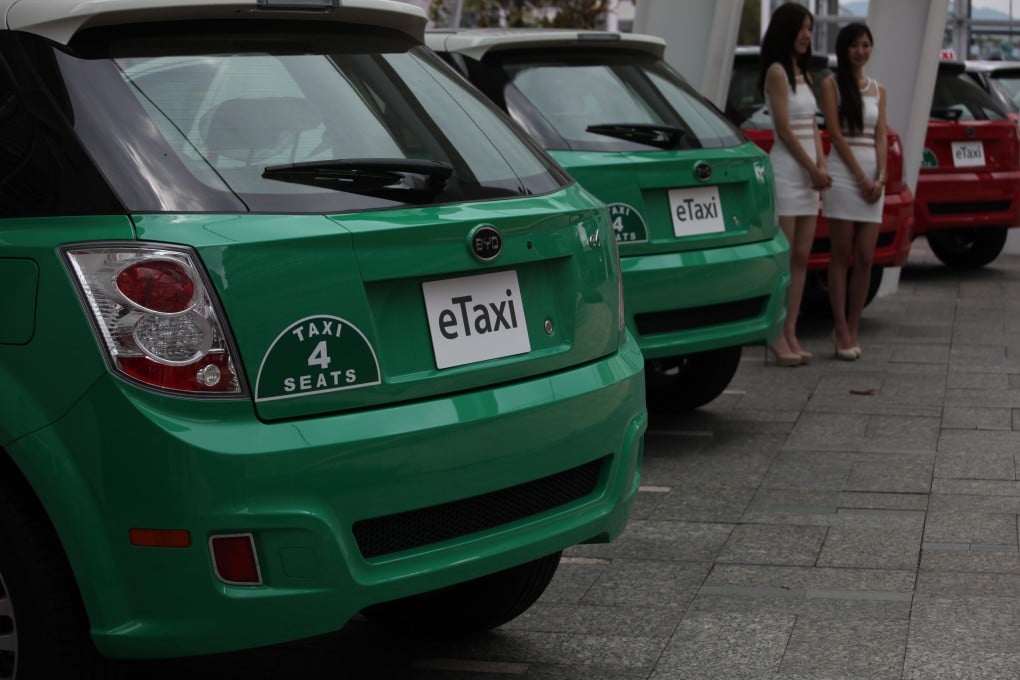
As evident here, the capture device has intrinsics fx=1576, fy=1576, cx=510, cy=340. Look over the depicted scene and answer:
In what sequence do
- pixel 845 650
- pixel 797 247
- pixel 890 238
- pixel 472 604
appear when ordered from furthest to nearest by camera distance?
pixel 890 238 → pixel 797 247 → pixel 472 604 → pixel 845 650

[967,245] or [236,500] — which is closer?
[236,500]

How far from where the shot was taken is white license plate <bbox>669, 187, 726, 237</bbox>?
20.1ft

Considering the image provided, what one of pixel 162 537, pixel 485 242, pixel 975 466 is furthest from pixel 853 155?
pixel 162 537

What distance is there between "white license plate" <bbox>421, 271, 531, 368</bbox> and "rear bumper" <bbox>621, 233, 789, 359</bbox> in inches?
104

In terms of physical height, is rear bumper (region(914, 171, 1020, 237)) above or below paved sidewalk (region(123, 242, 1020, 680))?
below

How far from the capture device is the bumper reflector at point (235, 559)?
2.88m

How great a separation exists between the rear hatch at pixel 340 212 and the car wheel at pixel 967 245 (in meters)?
9.65

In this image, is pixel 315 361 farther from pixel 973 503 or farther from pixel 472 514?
pixel 973 503

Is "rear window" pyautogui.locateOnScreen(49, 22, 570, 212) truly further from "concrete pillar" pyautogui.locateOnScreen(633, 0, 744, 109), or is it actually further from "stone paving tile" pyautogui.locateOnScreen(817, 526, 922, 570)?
"concrete pillar" pyautogui.locateOnScreen(633, 0, 744, 109)

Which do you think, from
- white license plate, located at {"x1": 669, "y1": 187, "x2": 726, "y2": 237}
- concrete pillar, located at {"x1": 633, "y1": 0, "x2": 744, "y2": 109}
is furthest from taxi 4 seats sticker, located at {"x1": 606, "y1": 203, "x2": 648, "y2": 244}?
concrete pillar, located at {"x1": 633, "y1": 0, "x2": 744, "y2": 109}

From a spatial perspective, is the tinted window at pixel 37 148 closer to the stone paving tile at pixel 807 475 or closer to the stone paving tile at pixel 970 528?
the stone paving tile at pixel 970 528

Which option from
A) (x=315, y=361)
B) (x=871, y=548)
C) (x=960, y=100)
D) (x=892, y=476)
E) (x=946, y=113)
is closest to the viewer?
(x=315, y=361)

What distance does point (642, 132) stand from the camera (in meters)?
6.19

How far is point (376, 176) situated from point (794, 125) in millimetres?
5231
